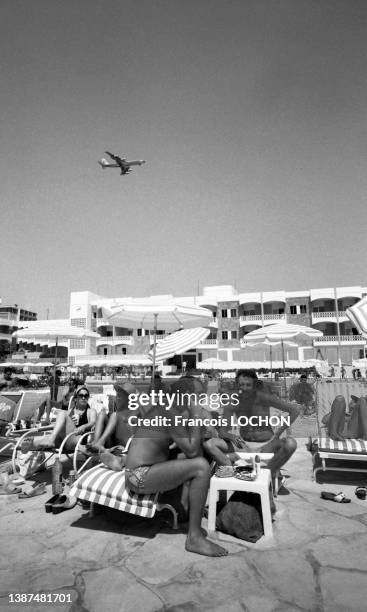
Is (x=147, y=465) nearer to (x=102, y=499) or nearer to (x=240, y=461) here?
(x=102, y=499)

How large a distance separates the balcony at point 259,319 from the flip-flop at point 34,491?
40.0m

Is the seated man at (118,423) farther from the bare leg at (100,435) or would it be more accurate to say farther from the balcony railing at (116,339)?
the balcony railing at (116,339)

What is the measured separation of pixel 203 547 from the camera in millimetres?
3119

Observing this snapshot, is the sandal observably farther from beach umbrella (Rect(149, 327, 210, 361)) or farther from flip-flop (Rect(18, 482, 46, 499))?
beach umbrella (Rect(149, 327, 210, 361))

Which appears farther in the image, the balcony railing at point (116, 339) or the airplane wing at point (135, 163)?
the balcony railing at point (116, 339)

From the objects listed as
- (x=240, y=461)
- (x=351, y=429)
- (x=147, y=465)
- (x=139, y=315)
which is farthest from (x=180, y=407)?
(x=139, y=315)

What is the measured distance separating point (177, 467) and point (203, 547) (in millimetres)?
667

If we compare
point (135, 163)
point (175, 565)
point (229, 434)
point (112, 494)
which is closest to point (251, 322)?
point (135, 163)

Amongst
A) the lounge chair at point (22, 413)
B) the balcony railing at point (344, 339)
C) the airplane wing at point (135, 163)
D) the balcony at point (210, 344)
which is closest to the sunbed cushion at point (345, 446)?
the lounge chair at point (22, 413)

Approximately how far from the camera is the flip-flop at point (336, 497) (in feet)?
14.3

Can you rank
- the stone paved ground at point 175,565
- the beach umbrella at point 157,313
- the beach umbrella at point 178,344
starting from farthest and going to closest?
the beach umbrella at point 178,344
the beach umbrella at point 157,313
the stone paved ground at point 175,565

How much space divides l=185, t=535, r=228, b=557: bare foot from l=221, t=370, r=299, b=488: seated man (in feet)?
5.57

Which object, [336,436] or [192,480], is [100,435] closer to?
[192,480]

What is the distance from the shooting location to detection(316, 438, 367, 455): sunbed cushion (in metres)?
5.03
